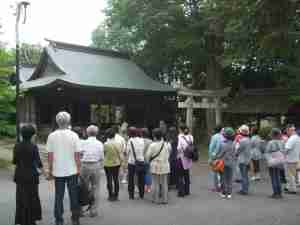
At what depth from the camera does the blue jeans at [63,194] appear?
606 cm

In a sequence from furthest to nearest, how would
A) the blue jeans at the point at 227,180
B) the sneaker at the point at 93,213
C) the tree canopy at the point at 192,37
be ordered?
the tree canopy at the point at 192,37, the blue jeans at the point at 227,180, the sneaker at the point at 93,213

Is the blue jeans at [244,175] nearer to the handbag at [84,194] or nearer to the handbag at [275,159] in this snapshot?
the handbag at [275,159]

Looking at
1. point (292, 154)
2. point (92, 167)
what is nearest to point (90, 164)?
point (92, 167)

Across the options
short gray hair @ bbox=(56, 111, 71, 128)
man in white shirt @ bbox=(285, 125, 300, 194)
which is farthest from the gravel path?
short gray hair @ bbox=(56, 111, 71, 128)

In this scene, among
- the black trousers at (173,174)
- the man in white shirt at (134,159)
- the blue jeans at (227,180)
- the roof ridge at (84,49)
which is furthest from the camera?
the roof ridge at (84,49)

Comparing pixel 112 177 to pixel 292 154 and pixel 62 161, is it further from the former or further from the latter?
pixel 292 154

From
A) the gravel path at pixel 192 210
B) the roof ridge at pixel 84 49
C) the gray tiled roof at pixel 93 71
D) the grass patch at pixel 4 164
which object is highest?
the roof ridge at pixel 84 49

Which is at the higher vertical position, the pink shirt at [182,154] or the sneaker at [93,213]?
the pink shirt at [182,154]

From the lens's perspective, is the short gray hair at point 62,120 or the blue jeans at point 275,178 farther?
the blue jeans at point 275,178

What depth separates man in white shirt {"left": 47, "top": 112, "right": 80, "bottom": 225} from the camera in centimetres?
604

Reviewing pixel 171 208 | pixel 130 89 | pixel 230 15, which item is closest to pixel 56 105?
pixel 130 89

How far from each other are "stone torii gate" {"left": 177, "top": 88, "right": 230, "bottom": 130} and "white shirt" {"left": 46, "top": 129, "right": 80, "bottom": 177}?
47.3 ft

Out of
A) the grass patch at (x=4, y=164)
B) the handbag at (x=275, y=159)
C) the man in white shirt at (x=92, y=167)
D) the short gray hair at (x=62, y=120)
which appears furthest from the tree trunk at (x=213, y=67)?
the short gray hair at (x=62, y=120)

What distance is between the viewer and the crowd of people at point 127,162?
5949 millimetres
